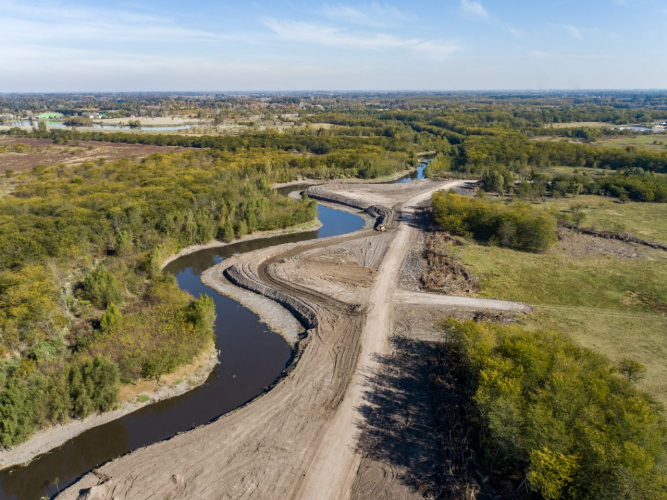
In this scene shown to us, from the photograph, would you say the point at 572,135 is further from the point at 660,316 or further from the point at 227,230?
the point at 227,230

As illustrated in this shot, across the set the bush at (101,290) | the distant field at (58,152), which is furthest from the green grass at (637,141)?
the distant field at (58,152)

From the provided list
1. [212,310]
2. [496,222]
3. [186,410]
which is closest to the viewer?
[186,410]

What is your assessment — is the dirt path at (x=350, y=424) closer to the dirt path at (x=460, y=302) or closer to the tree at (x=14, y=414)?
the dirt path at (x=460, y=302)

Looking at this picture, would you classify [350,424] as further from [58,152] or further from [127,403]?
[58,152]

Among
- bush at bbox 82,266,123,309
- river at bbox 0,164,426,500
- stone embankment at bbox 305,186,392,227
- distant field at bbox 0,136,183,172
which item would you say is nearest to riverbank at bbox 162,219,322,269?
stone embankment at bbox 305,186,392,227

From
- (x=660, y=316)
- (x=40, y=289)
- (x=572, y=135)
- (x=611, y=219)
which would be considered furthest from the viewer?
(x=572, y=135)

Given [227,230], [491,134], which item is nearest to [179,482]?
[227,230]

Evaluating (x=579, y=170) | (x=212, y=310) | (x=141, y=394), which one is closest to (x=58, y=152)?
(x=212, y=310)
